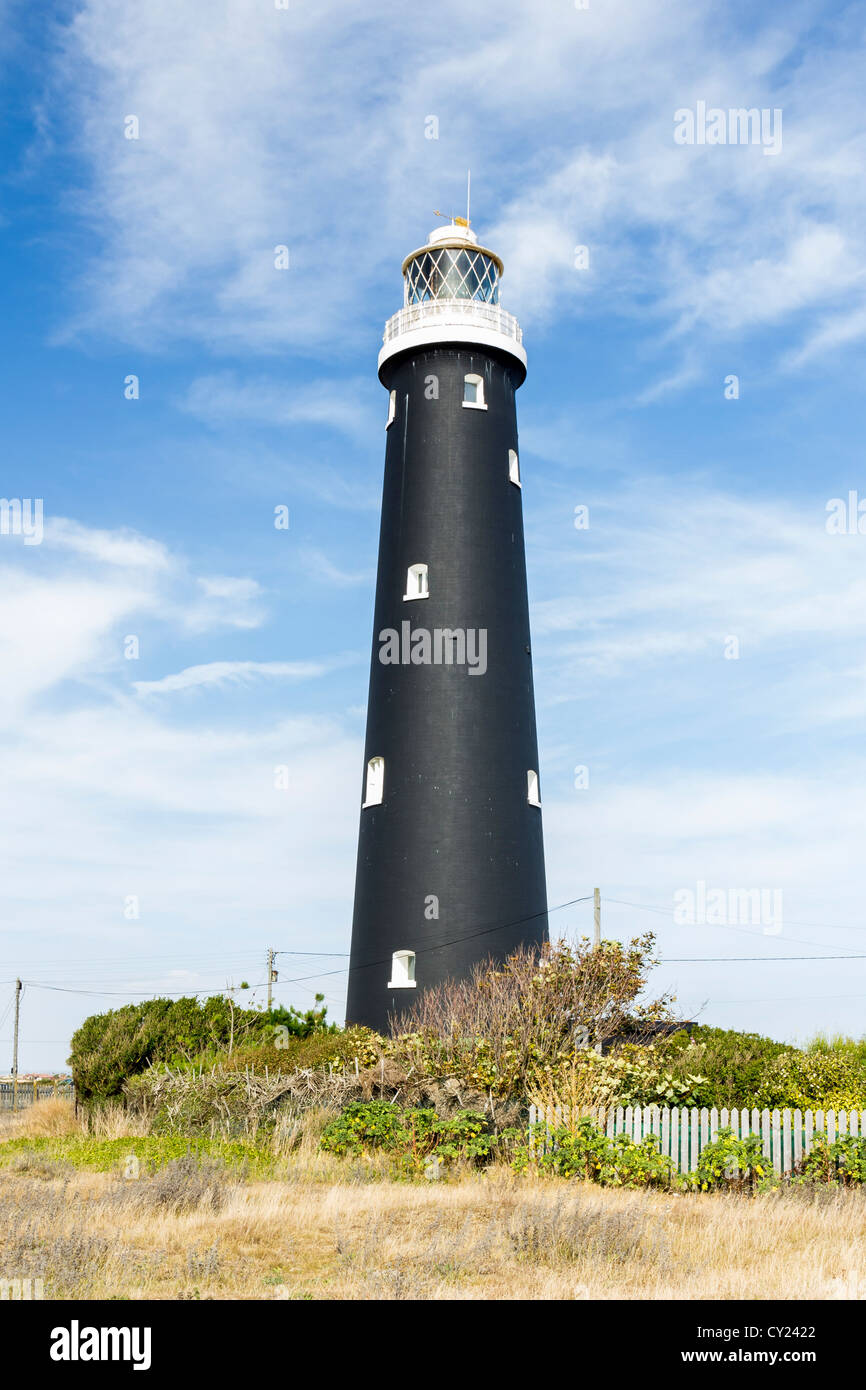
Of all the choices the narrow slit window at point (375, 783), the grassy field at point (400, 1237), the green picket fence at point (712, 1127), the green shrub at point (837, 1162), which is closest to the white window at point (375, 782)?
the narrow slit window at point (375, 783)

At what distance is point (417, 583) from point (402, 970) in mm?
8594

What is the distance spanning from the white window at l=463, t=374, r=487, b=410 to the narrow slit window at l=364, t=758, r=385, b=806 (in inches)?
338

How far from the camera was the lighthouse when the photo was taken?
24.6 m

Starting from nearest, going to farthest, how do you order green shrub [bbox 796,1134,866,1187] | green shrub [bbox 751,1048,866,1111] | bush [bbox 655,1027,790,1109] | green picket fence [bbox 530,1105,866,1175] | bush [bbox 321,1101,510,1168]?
green shrub [bbox 796,1134,866,1187] → green picket fence [bbox 530,1105,866,1175] → bush [bbox 321,1101,510,1168] → green shrub [bbox 751,1048,866,1111] → bush [bbox 655,1027,790,1109]

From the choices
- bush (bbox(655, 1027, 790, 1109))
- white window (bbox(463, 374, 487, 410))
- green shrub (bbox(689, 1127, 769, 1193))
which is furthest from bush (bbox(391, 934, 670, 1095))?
white window (bbox(463, 374, 487, 410))

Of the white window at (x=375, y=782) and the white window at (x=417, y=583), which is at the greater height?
the white window at (x=417, y=583)

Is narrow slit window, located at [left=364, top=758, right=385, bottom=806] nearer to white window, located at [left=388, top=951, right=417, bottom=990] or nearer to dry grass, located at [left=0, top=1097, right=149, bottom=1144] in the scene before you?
white window, located at [left=388, top=951, right=417, bottom=990]

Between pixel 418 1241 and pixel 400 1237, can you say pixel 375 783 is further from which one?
pixel 418 1241

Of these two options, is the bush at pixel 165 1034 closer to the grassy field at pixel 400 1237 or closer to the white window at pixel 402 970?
the white window at pixel 402 970

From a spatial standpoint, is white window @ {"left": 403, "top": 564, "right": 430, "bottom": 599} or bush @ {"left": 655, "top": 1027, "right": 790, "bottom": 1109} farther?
white window @ {"left": 403, "top": 564, "right": 430, "bottom": 599}

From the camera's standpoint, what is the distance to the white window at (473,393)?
89.5 ft

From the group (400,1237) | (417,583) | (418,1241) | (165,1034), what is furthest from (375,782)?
(418,1241)

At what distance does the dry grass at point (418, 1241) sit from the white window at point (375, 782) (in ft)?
36.9

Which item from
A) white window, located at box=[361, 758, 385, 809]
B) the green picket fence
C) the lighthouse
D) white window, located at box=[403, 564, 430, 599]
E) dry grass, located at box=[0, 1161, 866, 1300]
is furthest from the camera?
white window, located at box=[403, 564, 430, 599]
